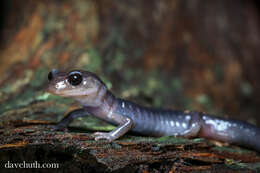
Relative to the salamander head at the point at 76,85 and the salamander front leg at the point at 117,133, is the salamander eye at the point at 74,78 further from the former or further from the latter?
the salamander front leg at the point at 117,133

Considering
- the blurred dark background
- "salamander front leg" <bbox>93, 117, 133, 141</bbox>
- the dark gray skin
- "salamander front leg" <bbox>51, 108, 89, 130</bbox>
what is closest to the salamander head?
the dark gray skin

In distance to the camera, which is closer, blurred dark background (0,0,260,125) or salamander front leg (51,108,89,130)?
salamander front leg (51,108,89,130)

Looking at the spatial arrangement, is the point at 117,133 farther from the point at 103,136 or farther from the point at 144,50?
the point at 144,50

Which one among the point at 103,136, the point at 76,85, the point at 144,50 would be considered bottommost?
the point at 103,136

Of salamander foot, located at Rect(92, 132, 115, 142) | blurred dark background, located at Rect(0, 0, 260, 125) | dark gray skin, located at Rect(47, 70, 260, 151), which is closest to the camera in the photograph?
salamander foot, located at Rect(92, 132, 115, 142)

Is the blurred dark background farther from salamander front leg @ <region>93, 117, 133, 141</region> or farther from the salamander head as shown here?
salamander front leg @ <region>93, 117, 133, 141</region>

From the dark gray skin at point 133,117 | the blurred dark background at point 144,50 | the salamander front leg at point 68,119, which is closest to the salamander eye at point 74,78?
the dark gray skin at point 133,117

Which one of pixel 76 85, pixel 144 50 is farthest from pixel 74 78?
pixel 144 50

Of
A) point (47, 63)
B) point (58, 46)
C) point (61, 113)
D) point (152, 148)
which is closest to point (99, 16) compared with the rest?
point (58, 46)
